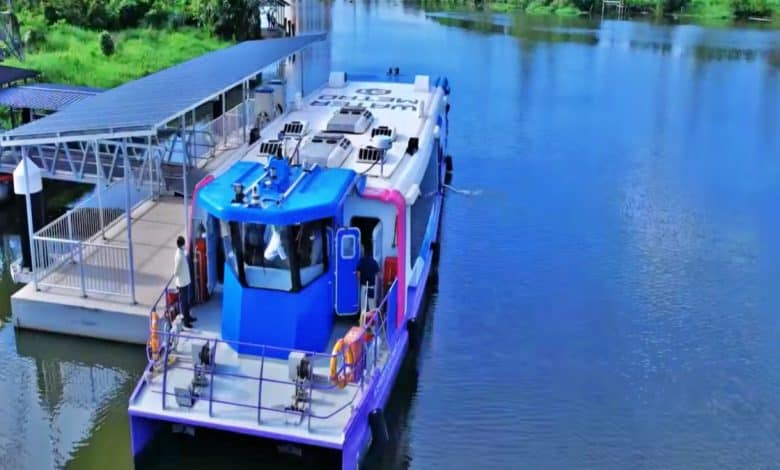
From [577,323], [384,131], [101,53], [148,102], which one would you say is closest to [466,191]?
[384,131]

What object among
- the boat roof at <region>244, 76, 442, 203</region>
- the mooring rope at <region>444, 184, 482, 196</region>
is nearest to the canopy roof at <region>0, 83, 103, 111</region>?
the boat roof at <region>244, 76, 442, 203</region>

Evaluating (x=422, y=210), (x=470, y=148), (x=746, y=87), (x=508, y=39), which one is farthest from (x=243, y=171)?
(x=508, y=39)

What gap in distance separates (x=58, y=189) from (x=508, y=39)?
132 feet

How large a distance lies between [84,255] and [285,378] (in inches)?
267

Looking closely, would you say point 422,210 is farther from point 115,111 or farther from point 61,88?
point 61,88

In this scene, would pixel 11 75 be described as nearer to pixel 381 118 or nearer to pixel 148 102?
pixel 148 102

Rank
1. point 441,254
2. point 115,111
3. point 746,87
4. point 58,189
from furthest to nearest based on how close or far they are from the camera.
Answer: point 746,87 → point 58,189 → point 441,254 → point 115,111

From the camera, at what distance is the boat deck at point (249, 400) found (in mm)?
12055

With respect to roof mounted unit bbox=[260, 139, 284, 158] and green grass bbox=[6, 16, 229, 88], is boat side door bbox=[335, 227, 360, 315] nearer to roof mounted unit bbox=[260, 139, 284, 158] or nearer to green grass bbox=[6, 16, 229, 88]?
roof mounted unit bbox=[260, 139, 284, 158]

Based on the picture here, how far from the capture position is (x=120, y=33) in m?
49.6

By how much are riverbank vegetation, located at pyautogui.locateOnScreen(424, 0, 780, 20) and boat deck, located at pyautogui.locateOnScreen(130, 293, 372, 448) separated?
7312cm

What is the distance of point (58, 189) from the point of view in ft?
84.4

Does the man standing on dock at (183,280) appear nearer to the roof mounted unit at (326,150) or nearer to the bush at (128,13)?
the roof mounted unit at (326,150)

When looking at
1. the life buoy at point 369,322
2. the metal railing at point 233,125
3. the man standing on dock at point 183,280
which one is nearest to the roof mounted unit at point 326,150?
the man standing on dock at point 183,280
